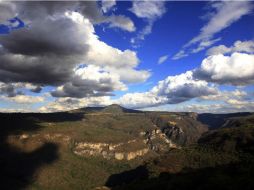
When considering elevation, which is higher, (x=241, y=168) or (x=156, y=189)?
(x=241, y=168)

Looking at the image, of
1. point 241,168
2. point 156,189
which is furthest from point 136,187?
point 241,168

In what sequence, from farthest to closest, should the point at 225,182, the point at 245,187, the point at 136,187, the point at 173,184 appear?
1. the point at 136,187
2. the point at 173,184
3. the point at 225,182
4. the point at 245,187

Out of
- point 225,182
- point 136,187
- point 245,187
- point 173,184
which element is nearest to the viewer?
point 245,187

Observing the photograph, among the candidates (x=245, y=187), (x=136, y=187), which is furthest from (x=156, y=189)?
(x=245, y=187)

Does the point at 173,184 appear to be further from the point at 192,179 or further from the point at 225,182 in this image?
the point at 225,182

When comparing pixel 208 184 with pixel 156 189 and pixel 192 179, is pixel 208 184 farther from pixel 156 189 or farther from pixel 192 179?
pixel 156 189

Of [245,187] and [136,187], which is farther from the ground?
[245,187]

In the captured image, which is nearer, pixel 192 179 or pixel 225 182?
pixel 225 182

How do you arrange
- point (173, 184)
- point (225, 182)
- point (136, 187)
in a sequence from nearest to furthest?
point (225, 182), point (173, 184), point (136, 187)

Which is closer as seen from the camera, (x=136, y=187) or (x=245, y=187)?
(x=245, y=187)
